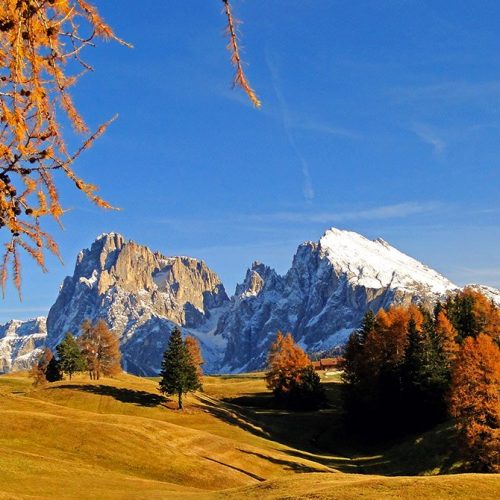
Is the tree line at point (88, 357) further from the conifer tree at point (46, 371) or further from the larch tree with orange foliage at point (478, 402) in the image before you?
the larch tree with orange foliage at point (478, 402)

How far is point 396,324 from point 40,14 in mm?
92976

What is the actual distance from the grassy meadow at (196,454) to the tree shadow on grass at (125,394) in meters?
0.16

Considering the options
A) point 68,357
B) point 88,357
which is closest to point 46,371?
point 68,357

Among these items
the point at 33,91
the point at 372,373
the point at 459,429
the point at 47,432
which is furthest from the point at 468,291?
the point at 33,91

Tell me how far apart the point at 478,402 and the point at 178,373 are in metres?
44.6

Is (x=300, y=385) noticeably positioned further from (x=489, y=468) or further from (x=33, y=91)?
(x=33, y=91)

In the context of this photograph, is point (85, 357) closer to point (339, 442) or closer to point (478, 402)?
point (339, 442)

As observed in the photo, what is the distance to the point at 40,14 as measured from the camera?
5383 mm

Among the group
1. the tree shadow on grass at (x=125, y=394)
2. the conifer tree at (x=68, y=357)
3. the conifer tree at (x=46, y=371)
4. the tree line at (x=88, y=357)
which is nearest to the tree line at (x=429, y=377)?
the tree line at (x=88, y=357)

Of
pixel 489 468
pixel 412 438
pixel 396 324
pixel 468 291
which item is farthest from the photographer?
pixel 468 291

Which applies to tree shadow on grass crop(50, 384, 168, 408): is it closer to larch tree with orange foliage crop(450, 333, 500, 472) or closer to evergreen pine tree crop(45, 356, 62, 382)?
evergreen pine tree crop(45, 356, 62, 382)

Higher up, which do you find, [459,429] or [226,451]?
→ [459,429]

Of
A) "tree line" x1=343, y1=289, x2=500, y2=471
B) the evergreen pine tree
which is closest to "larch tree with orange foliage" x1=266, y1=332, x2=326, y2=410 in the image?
"tree line" x1=343, y1=289, x2=500, y2=471

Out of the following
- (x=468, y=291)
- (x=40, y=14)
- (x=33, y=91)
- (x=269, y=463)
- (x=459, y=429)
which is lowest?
(x=269, y=463)
